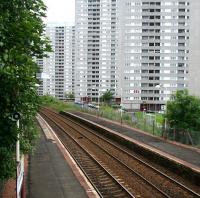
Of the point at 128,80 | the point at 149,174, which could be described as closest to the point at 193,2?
the point at 128,80

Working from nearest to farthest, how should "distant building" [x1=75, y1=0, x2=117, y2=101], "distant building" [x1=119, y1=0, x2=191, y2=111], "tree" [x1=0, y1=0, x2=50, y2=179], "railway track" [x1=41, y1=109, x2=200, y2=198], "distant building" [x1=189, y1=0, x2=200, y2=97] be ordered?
1. "tree" [x1=0, y1=0, x2=50, y2=179]
2. "railway track" [x1=41, y1=109, x2=200, y2=198]
3. "distant building" [x1=189, y1=0, x2=200, y2=97]
4. "distant building" [x1=119, y1=0, x2=191, y2=111]
5. "distant building" [x1=75, y1=0, x2=117, y2=101]

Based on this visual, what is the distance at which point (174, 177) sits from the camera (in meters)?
21.1

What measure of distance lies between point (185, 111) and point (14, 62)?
26215 mm

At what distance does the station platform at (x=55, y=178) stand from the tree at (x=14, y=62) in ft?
18.4

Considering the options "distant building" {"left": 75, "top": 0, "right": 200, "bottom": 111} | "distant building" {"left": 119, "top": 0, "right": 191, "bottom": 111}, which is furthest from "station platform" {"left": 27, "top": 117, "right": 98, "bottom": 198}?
"distant building" {"left": 119, "top": 0, "right": 191, "bottom": 111}

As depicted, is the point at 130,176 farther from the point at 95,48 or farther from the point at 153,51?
the point at 95,48

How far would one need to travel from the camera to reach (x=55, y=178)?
18516mm

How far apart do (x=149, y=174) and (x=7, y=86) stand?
563 inches

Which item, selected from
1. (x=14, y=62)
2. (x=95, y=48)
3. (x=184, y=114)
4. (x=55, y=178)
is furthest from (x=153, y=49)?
(x=14, y=62)

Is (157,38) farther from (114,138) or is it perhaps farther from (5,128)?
(5,128)

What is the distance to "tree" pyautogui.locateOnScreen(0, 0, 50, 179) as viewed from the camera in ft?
27.2

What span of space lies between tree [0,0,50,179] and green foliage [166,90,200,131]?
24.2 metres

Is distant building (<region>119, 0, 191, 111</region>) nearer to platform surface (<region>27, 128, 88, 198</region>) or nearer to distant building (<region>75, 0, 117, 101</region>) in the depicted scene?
distant building (<region>75, 0, 117, 101</region>)

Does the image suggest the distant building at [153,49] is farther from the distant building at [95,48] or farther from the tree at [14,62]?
the tree at [14,62]
